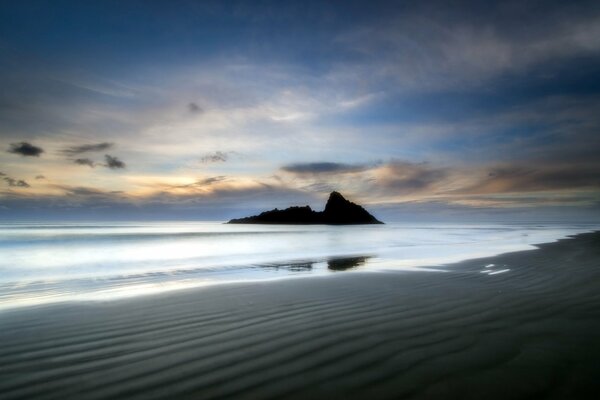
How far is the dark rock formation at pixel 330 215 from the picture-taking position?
159375 mm

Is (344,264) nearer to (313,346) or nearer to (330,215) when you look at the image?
(313,346)

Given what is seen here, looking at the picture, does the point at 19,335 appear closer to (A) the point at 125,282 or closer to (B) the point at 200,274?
(A) the point at 125,282

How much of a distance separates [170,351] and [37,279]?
35.4 feet

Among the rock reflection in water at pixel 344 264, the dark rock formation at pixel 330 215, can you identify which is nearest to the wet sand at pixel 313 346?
the rock reflection in water at pixel 344 264

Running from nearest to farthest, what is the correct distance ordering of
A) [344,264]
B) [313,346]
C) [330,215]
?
[313,346] < [344,264] < [330,215]

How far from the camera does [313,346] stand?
14.3ft

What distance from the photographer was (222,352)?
4.15 m

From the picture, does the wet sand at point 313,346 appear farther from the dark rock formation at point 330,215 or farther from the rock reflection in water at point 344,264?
the dark rock formation at point 330,215

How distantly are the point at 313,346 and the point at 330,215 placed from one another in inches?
6137

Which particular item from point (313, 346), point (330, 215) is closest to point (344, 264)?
point (313, 346)

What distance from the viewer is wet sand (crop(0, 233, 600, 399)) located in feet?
10.6

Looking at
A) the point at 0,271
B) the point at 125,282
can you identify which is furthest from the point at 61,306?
the point at 0,271

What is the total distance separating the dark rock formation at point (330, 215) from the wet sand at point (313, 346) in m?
152

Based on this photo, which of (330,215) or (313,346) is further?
(330,215)
